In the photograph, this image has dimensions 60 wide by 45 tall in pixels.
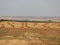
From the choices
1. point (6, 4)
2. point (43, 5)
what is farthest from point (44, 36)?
point (6, 4)

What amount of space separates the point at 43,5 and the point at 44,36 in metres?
0.20

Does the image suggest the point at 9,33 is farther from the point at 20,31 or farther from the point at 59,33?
the point at 59,33

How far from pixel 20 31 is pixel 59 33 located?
237 mm

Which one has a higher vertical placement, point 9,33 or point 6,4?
point 6,4

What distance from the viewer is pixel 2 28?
23.3 inches

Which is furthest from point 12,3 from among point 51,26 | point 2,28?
point 51,26

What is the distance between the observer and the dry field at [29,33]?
529mm

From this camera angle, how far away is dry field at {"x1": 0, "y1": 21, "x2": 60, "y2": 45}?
53 cm

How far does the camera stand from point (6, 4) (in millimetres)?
611

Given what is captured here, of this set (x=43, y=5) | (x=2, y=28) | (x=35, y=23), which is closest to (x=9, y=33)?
(x=2, y=28)

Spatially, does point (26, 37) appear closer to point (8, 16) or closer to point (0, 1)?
point (8, 16)

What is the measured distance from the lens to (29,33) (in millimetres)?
563

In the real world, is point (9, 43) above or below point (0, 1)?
below

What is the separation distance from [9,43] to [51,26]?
0.90 feet
